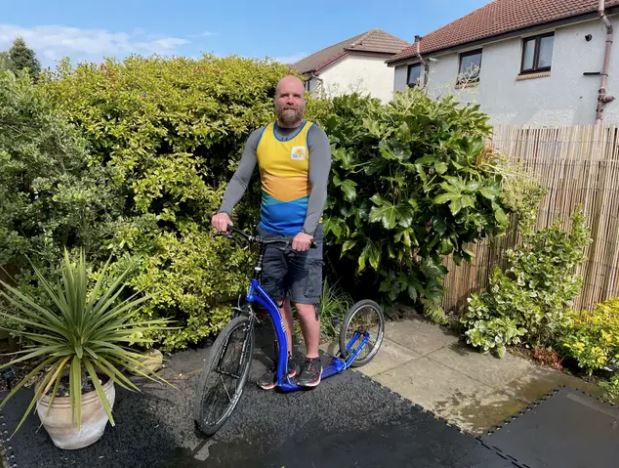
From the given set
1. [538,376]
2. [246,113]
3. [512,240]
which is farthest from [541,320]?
[246,113]

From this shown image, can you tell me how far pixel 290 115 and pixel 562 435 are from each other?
100 inches

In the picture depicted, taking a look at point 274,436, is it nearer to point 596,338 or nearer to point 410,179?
point 410,179

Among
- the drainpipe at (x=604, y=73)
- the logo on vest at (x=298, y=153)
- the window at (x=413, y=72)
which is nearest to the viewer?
the logo on vest at (x=298, y=153)

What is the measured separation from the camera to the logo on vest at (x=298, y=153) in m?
2.62

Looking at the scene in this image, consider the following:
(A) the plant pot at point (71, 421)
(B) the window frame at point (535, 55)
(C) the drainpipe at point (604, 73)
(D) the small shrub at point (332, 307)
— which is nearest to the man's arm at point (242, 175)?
(A) the plant pot at point (71, 421)

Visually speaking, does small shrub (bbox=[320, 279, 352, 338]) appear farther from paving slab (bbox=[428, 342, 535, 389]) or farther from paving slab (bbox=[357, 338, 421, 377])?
paving slab (bbox=[428, 342, 535, 389])

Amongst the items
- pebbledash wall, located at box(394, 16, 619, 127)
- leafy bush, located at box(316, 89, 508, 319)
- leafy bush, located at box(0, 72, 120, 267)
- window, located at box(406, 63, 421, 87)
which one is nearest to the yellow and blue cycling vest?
leafy bush, located at box(316, 89, 508, 319)

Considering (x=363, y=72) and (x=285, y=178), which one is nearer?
(x=285, y=178)

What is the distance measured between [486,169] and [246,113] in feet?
6.65

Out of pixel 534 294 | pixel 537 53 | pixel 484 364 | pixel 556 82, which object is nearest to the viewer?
pixel 484 364

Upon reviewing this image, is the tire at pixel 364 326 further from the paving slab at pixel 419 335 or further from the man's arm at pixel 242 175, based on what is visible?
the man's arm at pixel 242 175

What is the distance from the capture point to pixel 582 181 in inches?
141

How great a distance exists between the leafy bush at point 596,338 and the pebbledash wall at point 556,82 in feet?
26.7

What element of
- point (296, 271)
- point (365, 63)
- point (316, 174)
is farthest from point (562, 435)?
point (365, 63)
